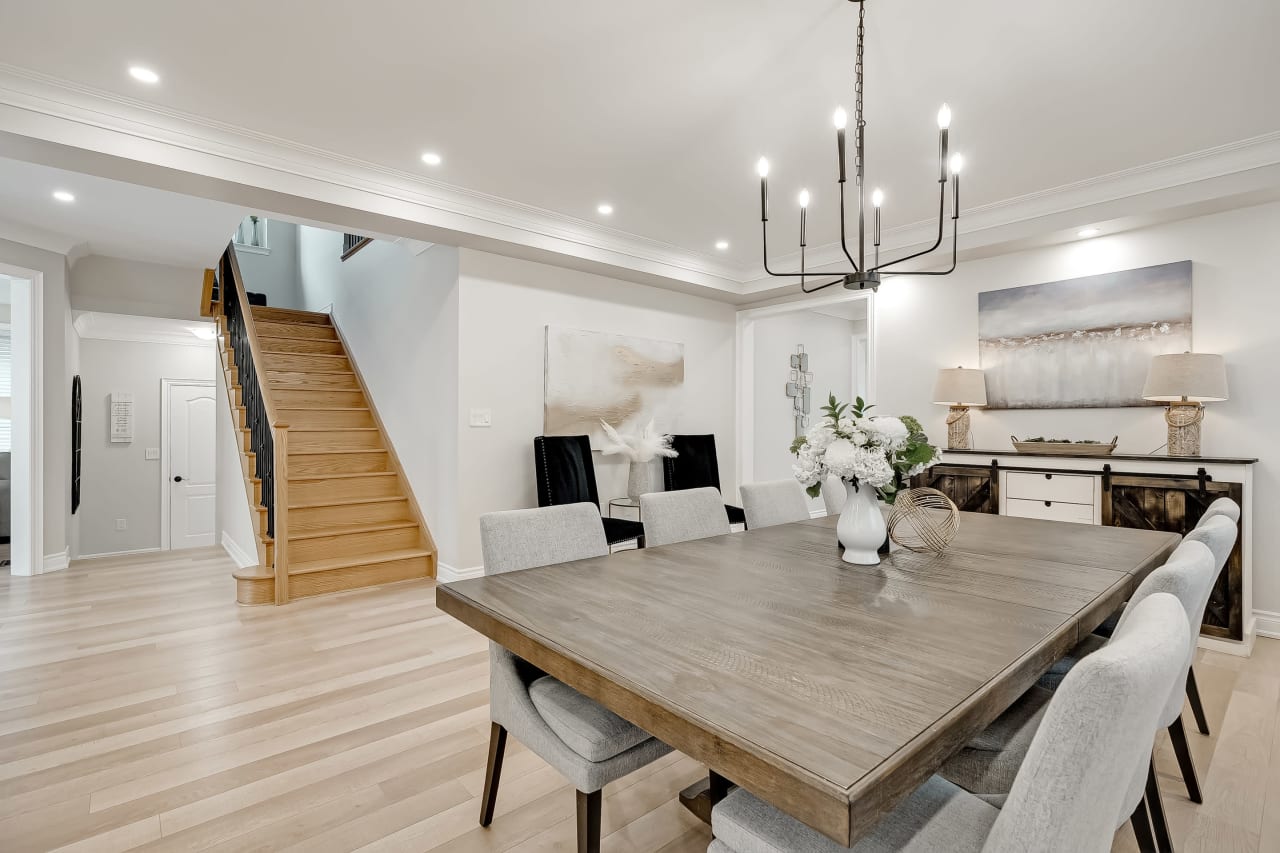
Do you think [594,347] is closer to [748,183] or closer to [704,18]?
[748,183]

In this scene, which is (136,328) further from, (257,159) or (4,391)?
(257,159)

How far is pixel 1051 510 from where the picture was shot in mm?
3623

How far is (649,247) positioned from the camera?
4910 mm

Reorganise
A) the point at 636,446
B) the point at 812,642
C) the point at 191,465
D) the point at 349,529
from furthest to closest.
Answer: the point at 191,465, the point at 636,446, the point at 349,529, the point at 812,642

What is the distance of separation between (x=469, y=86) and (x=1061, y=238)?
3.61m

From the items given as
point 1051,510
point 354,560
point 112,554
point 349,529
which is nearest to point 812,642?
point 1051,510

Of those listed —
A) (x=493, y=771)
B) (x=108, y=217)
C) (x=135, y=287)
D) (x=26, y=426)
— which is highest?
(x=108, y=217)

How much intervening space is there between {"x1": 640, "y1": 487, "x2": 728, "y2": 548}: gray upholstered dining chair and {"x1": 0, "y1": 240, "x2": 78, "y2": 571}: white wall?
16.2 feet

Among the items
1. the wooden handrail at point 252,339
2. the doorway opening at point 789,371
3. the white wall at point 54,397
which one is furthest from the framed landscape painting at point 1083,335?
the white wall at point 54,397

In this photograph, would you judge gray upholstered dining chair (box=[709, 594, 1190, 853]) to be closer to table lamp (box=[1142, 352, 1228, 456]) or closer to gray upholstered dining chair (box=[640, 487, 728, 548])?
gray upholstered dining chair (box=[640, 487, 728, 548])

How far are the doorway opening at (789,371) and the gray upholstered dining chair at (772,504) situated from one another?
2929mm

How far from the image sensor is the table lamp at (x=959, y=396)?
4.19 meters

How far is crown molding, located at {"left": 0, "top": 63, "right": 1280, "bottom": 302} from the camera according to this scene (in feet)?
8.80

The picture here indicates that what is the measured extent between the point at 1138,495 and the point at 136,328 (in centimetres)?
818
